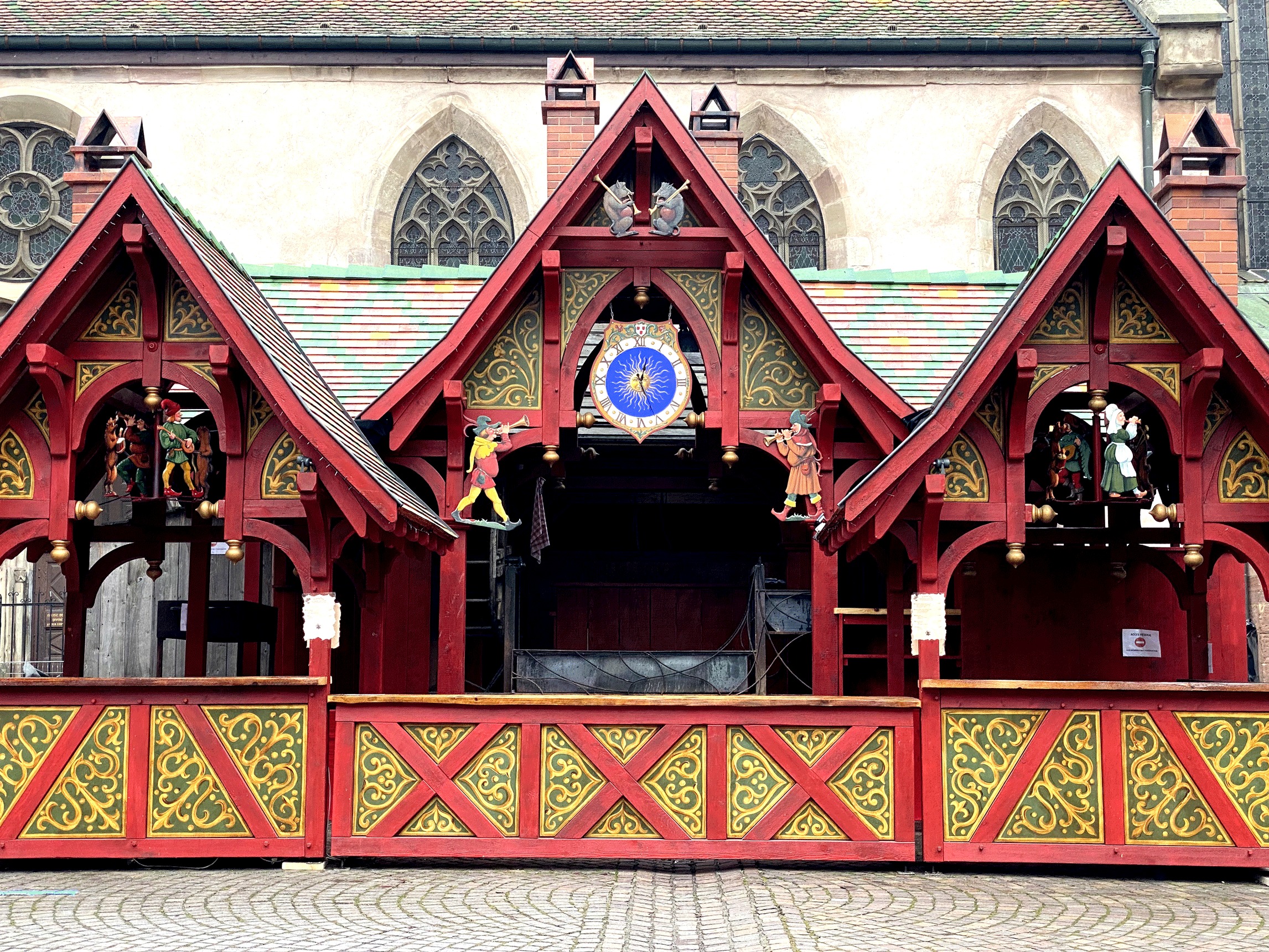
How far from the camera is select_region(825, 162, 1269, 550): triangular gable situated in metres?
12.1

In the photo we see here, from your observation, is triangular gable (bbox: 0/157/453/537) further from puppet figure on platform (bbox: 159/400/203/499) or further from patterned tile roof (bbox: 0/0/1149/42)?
patterned tile roof (bbox: 0/0/1149/42)

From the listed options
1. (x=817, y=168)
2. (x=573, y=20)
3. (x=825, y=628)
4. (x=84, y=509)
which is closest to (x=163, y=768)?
(x=84, y=509)

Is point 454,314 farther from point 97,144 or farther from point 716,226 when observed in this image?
point 97,144

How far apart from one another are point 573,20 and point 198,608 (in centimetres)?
1364

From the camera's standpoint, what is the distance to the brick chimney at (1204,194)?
53.6ft

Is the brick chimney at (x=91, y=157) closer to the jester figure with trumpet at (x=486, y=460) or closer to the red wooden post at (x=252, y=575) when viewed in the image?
the red wooden post at (x=252, y=575)

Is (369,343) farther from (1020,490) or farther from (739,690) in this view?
(1020,490)

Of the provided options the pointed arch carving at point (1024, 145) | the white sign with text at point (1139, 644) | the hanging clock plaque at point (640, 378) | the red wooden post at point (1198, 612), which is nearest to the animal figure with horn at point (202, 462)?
the hanging clock plaque at point (640, 378)

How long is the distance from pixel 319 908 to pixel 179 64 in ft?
58.3

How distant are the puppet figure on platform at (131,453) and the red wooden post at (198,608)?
6.00 feet

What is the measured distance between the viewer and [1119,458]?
12625 mm

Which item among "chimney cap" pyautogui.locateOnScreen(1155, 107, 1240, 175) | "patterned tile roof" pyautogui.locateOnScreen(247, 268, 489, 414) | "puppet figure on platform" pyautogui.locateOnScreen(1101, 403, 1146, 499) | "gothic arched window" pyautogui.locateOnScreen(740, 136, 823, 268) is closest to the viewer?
"puppet figure on platform" pyautogui.locateOnScreen(1101, 403, 1146, 499)

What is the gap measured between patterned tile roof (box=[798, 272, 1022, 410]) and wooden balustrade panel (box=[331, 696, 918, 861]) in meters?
3.45

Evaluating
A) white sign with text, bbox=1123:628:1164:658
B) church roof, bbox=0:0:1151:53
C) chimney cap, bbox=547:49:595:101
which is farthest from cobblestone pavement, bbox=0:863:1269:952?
church roof, bbox=0:0:1151:53
